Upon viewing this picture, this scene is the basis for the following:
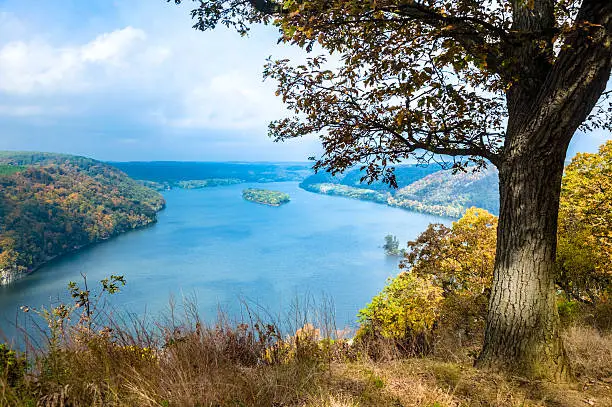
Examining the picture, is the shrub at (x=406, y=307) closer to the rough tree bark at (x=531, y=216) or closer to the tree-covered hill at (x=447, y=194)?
the rough tree bark at (x=531, y=216)

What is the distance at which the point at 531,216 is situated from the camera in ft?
9.02

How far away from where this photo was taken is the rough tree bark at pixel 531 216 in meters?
2.57

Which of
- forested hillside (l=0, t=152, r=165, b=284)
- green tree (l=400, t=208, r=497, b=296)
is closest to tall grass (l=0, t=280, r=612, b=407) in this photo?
green tree (l=400, t=208, r=497, b=296)

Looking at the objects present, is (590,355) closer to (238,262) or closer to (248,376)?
(248,376)

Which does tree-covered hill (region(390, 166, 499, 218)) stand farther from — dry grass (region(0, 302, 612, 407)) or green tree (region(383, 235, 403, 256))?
dry grass (region(0, 302, 612, 407))

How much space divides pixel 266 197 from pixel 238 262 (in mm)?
Result: 76794

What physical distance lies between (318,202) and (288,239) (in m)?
61.0

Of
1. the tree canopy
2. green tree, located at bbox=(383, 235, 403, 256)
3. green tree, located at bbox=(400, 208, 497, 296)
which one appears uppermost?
the tree canopy

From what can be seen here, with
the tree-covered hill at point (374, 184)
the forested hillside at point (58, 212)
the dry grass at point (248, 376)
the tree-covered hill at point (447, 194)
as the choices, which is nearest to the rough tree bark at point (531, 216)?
the dry grass at point (248, 376)

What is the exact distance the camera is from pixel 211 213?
384 ft

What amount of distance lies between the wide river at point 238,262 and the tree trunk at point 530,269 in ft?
76.2

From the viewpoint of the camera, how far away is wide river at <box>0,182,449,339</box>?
45500mm

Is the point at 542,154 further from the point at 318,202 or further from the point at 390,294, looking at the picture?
the point at 318,202

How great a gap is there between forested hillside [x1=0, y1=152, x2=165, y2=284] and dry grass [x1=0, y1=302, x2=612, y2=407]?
68105mm
